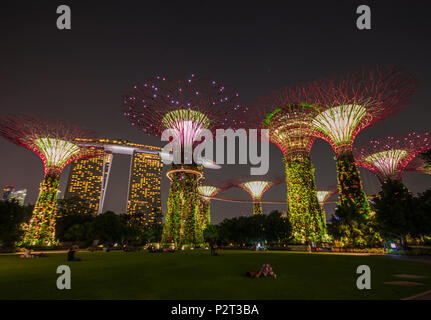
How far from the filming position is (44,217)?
3928 cm

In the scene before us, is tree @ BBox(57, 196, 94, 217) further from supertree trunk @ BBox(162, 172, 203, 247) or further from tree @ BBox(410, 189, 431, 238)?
tree @ BBox(410, 189, 431, 238)

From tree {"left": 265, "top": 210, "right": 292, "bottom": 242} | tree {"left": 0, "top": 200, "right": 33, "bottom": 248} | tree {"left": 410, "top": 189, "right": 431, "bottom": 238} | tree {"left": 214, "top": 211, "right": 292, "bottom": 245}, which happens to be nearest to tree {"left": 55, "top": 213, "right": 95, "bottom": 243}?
tree {"left": 0, "top": 200, "right": 33, "bottom": 248}

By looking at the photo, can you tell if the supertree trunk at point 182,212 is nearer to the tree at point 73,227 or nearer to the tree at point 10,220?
the tree at point 10,220

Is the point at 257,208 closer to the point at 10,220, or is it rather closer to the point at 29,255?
the point at 10,220

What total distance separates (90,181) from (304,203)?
500ft

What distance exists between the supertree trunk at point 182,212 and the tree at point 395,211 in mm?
22028

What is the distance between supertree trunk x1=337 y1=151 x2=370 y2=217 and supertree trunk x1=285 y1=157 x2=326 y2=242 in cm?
567

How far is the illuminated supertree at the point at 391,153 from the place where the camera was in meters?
44.2

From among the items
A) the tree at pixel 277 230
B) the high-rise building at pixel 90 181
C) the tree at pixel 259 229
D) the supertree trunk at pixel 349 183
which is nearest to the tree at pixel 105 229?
the tree at pixel 259 229

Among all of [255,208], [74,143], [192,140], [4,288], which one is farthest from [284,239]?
[4,288]

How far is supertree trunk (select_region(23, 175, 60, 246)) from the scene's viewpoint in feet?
127

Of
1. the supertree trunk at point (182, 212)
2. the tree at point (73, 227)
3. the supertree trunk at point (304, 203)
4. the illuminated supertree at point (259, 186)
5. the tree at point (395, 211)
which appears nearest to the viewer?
the tree at point (395, 211)

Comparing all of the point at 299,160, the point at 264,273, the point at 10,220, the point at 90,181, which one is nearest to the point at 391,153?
the point at 299,160
